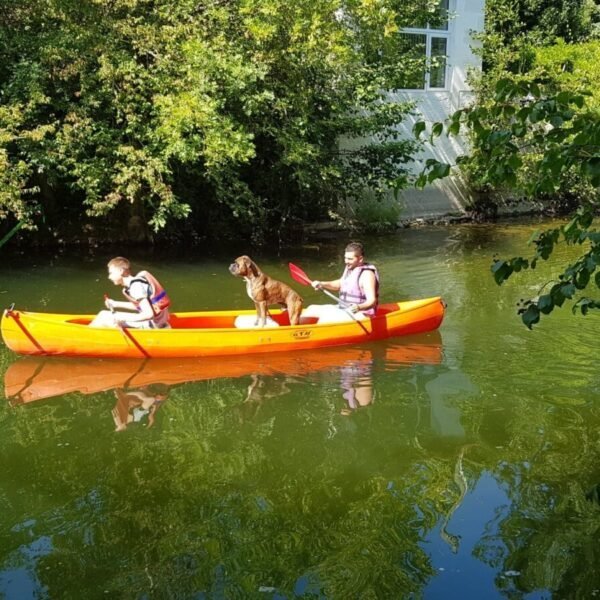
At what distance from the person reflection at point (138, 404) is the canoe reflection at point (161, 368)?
52 millimetres

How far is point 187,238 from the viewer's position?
14.6 meters

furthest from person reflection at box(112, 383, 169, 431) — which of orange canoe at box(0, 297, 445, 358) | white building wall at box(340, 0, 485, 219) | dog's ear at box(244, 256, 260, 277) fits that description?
white building wall at box(340, 0, 485, 219)

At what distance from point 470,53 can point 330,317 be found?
11364mm

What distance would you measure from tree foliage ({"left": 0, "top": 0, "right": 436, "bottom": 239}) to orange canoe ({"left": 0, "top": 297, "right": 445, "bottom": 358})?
305 cm

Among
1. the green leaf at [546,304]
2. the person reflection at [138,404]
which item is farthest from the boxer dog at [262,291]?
the green leaf at [546,304]

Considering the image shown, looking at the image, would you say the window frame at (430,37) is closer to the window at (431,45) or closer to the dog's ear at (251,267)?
the window at (431,45)

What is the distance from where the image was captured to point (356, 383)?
25.1 ft

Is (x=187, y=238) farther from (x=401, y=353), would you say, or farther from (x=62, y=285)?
(x=401, y=353)

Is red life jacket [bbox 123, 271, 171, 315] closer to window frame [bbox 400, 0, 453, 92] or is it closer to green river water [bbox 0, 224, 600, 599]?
green river water [bbox 0, 224, 600, 599]

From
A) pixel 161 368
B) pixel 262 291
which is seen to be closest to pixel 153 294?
pixel 161 368

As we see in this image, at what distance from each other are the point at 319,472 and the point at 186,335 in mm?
2742

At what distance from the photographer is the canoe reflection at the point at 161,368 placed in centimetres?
747

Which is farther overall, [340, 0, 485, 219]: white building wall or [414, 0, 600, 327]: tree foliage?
[340, 0, 485, 219]: white building wall

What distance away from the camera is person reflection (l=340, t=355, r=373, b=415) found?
7117 millimetres
